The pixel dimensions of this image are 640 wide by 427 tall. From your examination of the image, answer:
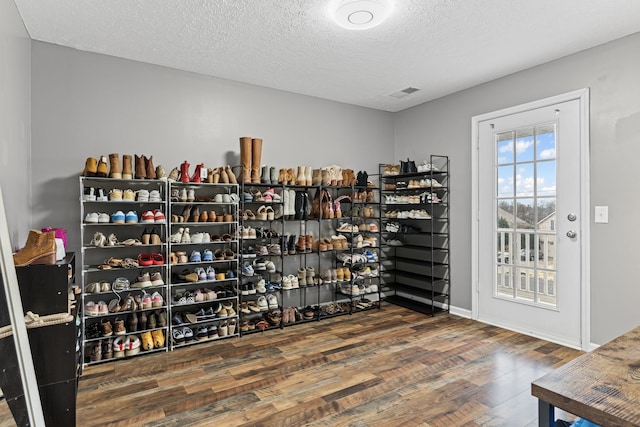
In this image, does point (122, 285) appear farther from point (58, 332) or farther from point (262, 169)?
point (262, 169)

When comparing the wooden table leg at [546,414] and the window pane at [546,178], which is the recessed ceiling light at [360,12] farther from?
the wooden table leg at [546,414]

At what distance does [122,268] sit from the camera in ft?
9.70

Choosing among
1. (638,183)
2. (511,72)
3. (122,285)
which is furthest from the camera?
(511,72)

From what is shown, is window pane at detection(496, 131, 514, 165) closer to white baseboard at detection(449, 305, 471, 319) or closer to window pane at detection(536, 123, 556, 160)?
window pane at detection(536, 123, 556, 160)

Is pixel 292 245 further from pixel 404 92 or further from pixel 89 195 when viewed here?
pixel 404 92

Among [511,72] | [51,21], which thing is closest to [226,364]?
[51,21]

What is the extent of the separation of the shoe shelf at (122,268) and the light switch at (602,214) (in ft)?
11.8

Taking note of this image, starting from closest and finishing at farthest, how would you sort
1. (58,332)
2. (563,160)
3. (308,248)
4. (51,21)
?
(58,332) < (51,21) < (563,160) < (308,248)

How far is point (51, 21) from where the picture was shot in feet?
8.51

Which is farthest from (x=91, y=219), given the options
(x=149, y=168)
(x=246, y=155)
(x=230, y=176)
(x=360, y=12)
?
(x=360, y=12)

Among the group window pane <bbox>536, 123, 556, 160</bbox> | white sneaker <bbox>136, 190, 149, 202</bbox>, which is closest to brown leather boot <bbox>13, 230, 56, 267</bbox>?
white sneaker <bbox>136, 190, 149, 202</bbox>

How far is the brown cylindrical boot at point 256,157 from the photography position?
11.7 feet

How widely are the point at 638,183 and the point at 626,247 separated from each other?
50 centimetres

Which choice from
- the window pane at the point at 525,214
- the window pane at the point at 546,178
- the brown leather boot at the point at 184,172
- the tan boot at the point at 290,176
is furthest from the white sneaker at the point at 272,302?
the window pane at the point at 546,178
